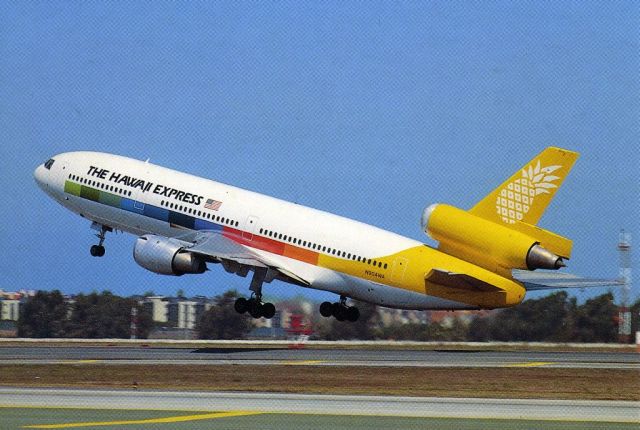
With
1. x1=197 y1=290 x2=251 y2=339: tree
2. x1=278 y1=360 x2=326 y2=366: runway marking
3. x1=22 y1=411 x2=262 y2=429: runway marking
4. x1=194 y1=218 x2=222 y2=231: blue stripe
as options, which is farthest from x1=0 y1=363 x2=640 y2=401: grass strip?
x1=197 y1=290 x2=251 y2=339: tree

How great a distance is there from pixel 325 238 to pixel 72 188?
→ 55.3 feet

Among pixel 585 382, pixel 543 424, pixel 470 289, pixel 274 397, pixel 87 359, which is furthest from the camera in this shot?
pixel 470 289

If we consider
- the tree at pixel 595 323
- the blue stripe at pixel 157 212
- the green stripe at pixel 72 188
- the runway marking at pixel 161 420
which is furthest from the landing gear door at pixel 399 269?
the runway marking at pixel 161 420

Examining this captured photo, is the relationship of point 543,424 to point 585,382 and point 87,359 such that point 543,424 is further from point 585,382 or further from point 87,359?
point 87,359

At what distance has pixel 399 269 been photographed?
6525 cm

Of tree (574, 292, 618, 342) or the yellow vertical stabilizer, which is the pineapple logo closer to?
the yellow vertical stabilizer

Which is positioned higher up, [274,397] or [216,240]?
[216,240]

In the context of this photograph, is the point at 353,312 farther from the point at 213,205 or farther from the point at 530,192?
the point at 530,192

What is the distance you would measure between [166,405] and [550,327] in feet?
140

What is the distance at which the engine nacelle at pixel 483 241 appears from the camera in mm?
60312

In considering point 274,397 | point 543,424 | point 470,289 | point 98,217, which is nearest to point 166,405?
point 274,397

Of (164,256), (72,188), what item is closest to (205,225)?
(164,256)

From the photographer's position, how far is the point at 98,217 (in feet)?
246

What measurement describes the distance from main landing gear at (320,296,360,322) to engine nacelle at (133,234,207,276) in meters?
8.35
